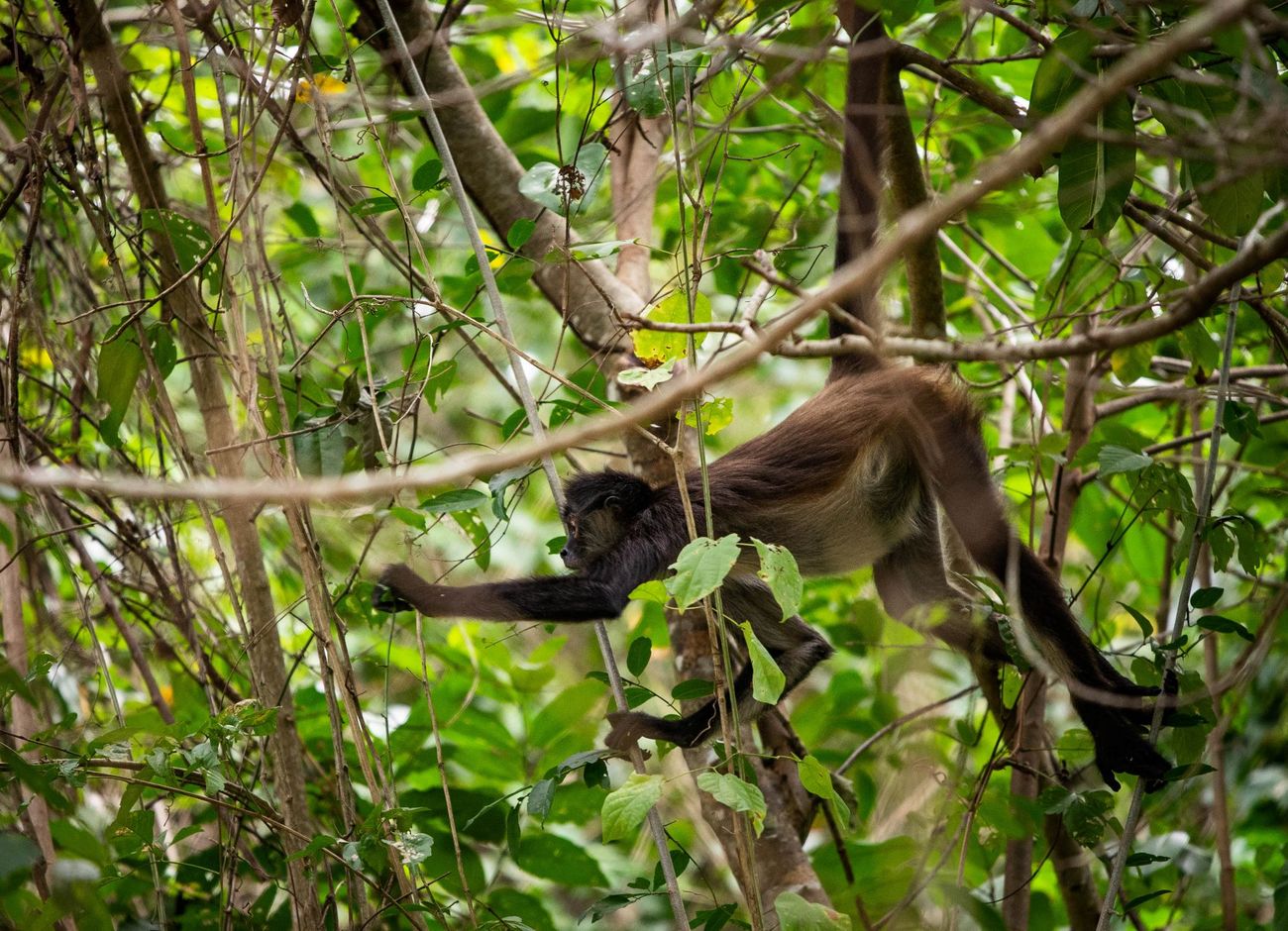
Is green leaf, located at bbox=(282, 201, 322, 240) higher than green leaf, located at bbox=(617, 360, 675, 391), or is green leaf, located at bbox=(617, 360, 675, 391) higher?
green leaf, located at bbox=(282, 201, 322, 240)

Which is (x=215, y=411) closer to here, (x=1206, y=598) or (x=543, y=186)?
(x=543, y=186)

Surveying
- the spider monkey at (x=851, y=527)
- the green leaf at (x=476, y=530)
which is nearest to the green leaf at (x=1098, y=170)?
the spider monkey at (x=851, y=527)

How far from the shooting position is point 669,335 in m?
2.87

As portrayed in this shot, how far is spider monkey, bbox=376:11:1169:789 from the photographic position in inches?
136

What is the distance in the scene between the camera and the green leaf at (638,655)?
3012 millimetres

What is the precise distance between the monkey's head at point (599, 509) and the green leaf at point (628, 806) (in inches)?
68.5

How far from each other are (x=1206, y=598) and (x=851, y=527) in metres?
1.53

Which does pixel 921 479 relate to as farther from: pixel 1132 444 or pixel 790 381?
pixel 790 381

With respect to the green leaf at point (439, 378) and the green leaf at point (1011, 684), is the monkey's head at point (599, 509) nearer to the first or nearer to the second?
the green leaf at point (439, 378)

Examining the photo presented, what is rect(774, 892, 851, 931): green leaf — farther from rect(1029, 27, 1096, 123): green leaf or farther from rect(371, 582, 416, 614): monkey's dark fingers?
rect(1029, 27, 1096, 123): green leaf

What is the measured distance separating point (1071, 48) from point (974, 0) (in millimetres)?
277

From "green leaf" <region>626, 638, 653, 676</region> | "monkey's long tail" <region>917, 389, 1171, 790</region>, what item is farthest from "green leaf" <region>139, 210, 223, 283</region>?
"monkey's long tail" <region>917, 389, 1171, 790</region>

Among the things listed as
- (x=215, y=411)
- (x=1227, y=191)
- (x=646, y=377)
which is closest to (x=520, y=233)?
(x=646, y=377)

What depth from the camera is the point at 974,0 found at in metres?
2.60
